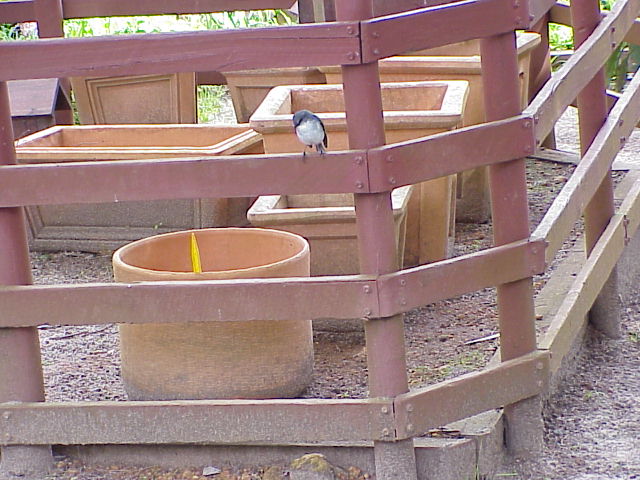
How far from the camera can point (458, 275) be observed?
2.92m

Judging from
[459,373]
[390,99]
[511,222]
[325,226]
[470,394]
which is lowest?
[459,373]

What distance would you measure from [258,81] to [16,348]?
2846 mm

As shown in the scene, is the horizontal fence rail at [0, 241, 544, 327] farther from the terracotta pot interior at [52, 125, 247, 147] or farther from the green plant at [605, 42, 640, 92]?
the green plant at [605, 42, 640, 92]

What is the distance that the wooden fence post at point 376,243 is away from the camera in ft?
8.89

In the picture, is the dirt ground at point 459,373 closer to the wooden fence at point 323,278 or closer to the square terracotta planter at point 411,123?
the wooden fence at point 323,278

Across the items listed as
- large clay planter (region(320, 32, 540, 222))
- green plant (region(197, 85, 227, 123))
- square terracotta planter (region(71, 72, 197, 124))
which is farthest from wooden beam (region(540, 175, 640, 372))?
green plant (region(197, 85, 227, 123))

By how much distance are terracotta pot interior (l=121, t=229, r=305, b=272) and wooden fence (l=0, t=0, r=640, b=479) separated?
0.68 m

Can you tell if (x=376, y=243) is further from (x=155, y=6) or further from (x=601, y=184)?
(x=155, y=6)

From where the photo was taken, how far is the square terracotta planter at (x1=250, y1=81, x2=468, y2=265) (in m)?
4.15

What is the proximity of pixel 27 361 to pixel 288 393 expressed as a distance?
0.77 m

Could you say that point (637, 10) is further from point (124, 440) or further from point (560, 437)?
point (124, 440)

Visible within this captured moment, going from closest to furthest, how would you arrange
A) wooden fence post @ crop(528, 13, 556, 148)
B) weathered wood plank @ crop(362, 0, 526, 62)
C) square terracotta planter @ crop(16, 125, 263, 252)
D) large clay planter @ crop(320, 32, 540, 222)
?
weathered wood plank @ crop(362, 0, 526, 62) → large clay planter @ crop(320, 32, 540, 222) → square terracotta planter @ crop(16, 125, 263, 252) → wooden fence post @ crop(528, 13, 556, 148)

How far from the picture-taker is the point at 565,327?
3484mm

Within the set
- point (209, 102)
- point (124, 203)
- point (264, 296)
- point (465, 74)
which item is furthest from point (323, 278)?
point (209, 102)
